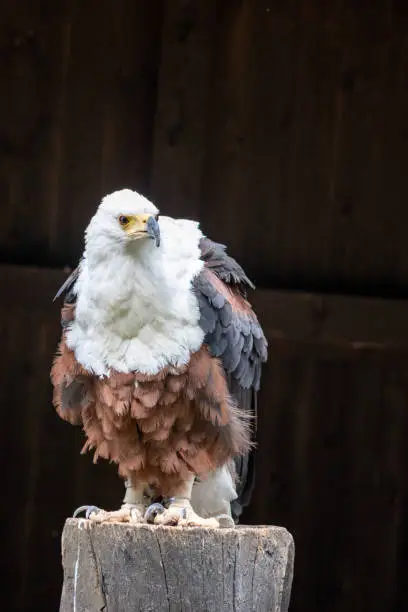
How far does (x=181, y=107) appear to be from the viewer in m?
6.71

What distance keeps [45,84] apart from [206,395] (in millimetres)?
3279

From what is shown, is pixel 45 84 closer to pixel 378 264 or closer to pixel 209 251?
pixel 378 264

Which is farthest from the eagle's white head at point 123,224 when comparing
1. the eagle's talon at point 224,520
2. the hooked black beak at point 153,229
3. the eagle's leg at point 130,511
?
the eagle's talon at point 224,520

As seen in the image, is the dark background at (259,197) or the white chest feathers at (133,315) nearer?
the white chest feathers at (133,315)

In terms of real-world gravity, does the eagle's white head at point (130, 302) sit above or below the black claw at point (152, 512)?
above

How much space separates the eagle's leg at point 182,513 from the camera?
3844mm

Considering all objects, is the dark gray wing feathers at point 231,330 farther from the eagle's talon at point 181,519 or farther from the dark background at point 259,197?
the dark background at point 259,197

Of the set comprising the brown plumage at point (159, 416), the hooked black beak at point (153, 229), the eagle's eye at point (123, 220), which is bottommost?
the brown plumage at point (159, 416)

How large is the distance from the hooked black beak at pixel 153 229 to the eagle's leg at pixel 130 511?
88 cm

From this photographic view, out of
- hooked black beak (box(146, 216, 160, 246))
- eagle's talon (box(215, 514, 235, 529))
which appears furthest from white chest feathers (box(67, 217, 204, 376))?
eagle's talon (box(215, 514, 235, 529))

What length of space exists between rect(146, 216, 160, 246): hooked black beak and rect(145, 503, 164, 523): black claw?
2.89ft

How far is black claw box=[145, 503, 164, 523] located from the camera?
13.2ft

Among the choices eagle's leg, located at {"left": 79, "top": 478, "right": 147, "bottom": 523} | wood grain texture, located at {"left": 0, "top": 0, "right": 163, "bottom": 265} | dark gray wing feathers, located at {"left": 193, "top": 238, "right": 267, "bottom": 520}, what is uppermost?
wood grain texture, located at {"left": 0, "top": 0, "right": 163, "bottom": 265}

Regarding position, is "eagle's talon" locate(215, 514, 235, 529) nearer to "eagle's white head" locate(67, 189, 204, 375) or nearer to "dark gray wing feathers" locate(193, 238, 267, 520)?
"dark gray wing feathers" locate(193, 238, 267, 520)
